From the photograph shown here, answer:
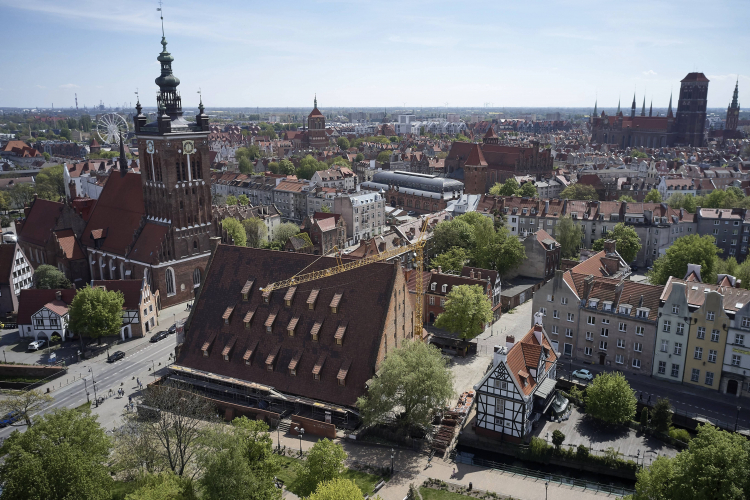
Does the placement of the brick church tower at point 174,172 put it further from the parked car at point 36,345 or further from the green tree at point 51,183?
the green tree at point 51,183

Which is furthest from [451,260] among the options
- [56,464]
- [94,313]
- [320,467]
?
[56,464]

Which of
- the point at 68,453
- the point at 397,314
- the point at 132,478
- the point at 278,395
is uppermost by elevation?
the point at 397,314

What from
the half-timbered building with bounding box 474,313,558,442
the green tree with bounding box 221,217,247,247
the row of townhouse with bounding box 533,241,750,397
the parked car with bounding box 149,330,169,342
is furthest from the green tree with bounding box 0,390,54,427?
the green tree with bounding box 221,217,247,247

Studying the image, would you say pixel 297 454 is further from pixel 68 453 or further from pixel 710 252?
pixel 710 252

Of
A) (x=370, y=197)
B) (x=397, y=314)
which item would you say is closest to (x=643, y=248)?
(x=370, y=197)

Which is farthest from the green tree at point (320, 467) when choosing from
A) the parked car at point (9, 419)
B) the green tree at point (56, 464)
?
the parked car at point (9, 419)
